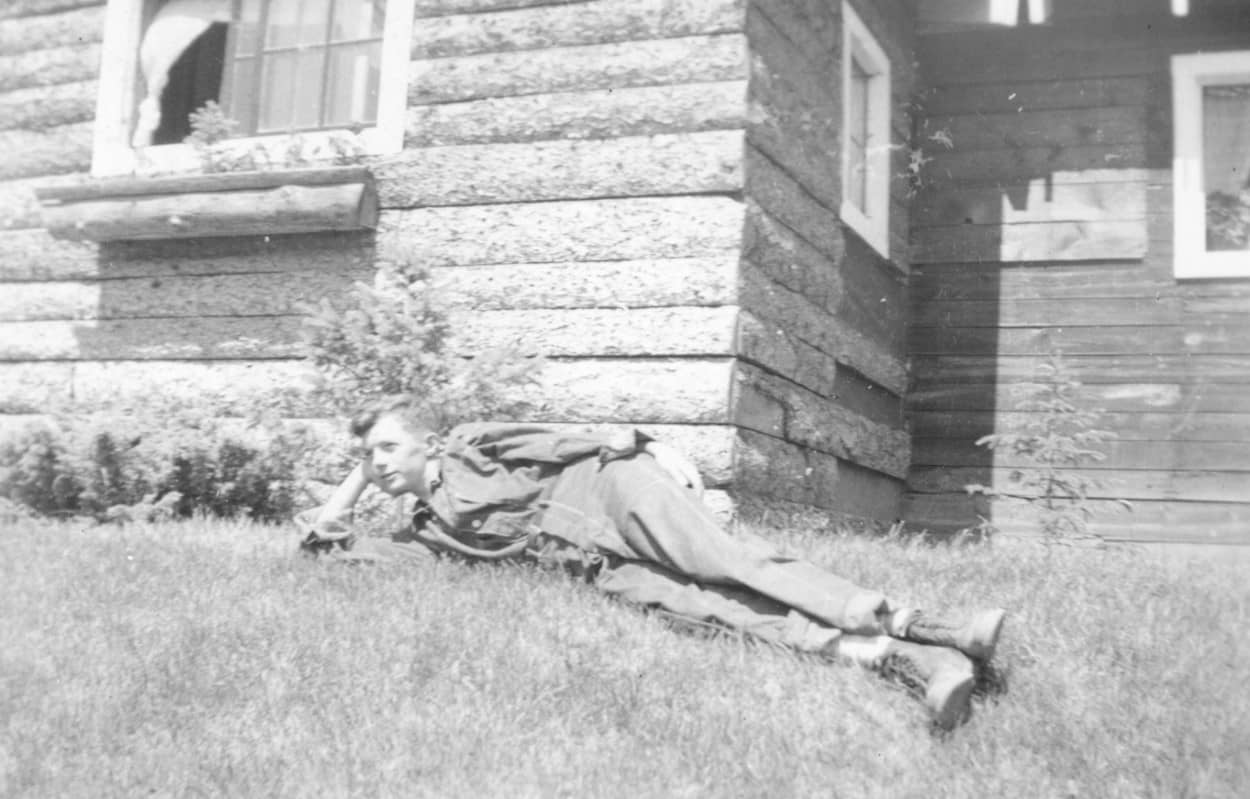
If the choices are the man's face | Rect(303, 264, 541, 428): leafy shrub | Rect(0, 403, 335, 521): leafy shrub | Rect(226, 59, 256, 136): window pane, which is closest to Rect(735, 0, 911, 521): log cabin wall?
Rect(303, 264, 541, 428): leafy shrub

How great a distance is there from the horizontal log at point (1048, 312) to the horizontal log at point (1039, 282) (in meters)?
0.03

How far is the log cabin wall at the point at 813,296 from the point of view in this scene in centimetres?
625

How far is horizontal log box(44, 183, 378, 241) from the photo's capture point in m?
6.65

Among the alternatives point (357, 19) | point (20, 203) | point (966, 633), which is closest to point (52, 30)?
point (20, 203)

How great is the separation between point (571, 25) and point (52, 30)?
11.4 feet

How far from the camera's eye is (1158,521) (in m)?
8.13

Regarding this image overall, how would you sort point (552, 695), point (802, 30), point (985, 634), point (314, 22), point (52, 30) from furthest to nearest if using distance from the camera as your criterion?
point (52, 30) < point (314, 22) < point (802, 30) < point (552, 695) < point (985, 634)

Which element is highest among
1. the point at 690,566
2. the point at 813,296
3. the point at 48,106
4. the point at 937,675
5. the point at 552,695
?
the point at 48,106

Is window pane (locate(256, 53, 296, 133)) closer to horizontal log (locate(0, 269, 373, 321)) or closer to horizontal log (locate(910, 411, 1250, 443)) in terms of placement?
horizontal log (locate(0, 269, 373, 321))

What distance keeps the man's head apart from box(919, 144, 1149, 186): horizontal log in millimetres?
5031

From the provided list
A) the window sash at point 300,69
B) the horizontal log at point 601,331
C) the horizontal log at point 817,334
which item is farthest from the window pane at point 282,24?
the horizontal log at point 817,334

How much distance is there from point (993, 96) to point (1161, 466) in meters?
2.65

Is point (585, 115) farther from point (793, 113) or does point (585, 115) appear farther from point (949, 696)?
point (949, 696)

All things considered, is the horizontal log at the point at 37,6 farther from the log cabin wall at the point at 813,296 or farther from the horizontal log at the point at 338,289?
the log cabin wall at the point at 813,296
